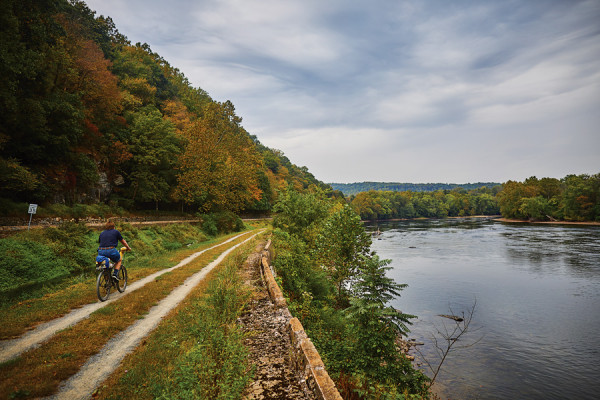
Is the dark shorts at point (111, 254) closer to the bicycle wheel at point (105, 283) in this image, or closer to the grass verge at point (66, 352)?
the bicycle wheel at point (105, 283)

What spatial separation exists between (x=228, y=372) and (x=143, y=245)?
69.2 feet

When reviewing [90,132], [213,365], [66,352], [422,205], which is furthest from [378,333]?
[422,205]

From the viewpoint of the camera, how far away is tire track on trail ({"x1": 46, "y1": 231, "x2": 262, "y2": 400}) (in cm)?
440

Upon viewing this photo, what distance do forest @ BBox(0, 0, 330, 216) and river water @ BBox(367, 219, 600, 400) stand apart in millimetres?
15622

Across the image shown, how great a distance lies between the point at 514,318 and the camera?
17.5 metres

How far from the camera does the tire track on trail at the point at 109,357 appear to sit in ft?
14.4

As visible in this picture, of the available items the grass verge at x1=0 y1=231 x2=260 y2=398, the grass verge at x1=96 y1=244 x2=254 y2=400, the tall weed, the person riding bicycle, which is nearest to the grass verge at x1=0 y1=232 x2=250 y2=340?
the grass verge at x1=0 y1=231 x2=260 y2=398

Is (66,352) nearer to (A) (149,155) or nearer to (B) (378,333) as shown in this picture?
(B) (378,333)

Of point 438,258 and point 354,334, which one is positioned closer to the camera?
point 354,334

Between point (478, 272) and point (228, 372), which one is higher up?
point (228, 372)

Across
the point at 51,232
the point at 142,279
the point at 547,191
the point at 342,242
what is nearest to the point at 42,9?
the point at 51,232

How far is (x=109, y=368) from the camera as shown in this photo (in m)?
5.07

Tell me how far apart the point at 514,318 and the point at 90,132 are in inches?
1518

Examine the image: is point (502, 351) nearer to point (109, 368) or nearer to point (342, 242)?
point (342, 242)
